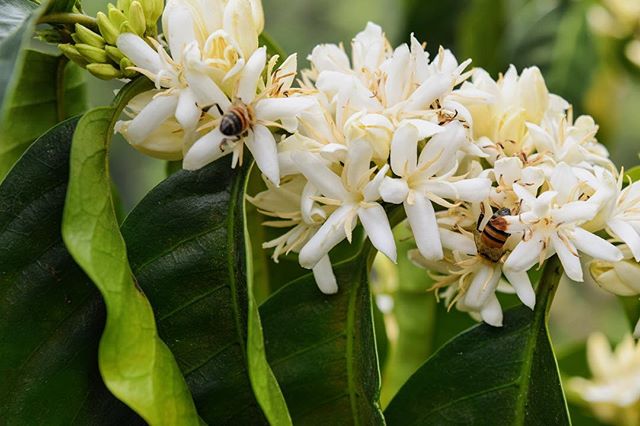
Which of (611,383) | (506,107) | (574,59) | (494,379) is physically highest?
(506,107)

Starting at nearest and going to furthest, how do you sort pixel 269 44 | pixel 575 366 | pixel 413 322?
pixel 269 44 < pixel 413 322 < pixel 575 366

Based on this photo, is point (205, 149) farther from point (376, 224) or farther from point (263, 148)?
point (376, 224)

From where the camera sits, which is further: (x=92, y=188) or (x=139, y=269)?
(x=139, y=269)

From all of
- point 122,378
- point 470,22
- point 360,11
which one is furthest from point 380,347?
point 360,11

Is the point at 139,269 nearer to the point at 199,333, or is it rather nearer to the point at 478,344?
the point at 199,333

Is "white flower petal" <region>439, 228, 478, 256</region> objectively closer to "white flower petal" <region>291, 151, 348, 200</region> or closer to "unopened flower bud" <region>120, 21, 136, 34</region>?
"white flower petal" <region>291, 151, 348, 200</region>

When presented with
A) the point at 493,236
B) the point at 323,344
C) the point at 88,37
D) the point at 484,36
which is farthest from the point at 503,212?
the point at 484,36
